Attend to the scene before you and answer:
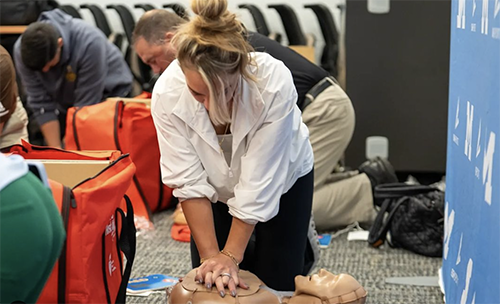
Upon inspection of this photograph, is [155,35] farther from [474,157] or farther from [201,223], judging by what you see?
[474,157]

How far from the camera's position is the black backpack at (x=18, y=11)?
4.34m

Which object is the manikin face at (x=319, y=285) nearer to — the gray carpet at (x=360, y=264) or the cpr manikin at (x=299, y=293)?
the cpr manikin at (x=299, y=293)

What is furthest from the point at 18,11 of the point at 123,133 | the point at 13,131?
the point at 13,131

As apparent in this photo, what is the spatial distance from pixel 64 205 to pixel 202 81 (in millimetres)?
351

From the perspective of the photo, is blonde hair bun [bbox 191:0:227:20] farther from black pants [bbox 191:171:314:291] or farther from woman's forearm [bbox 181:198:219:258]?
black pants [bbox 191:171:314:291]

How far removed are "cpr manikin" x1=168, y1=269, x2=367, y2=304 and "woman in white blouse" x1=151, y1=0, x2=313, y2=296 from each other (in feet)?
0.09

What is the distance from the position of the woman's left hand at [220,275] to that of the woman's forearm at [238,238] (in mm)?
51

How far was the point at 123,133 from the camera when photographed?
10.6 feet

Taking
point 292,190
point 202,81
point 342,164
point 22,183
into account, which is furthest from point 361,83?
point 22,183

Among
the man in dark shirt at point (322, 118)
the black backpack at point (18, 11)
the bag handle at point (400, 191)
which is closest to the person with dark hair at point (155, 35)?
the man in dark shirt at point (322, 118)

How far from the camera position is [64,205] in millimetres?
1417

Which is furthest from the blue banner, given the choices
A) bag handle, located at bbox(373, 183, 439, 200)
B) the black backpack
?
the black backpack

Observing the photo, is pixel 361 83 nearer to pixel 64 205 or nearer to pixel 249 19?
pixel 249 19

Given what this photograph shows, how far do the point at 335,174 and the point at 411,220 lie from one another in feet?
1.63
